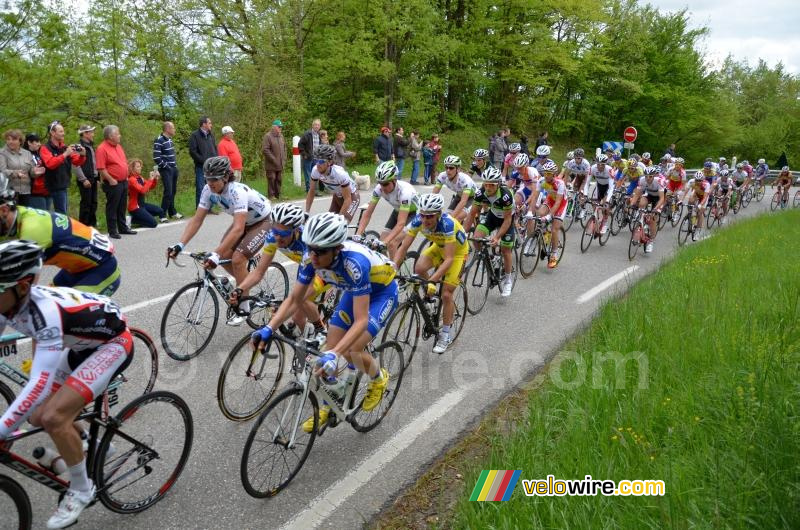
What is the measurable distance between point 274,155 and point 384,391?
10650 mm

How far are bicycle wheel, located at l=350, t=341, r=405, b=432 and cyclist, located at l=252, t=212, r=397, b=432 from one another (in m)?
0.10

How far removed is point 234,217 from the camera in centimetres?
608

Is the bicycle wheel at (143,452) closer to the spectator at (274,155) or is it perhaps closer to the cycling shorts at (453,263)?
the cycling shorts at (453,263)

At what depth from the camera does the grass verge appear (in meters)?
2.98

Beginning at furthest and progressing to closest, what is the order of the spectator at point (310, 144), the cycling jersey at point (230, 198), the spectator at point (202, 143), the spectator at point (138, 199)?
the spectator at point (310, 144), the spectator at point (202, 143), the spectator at point (138, 199), the cycling jersey at point (230, 198)

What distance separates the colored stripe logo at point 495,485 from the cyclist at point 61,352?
2.37 meters

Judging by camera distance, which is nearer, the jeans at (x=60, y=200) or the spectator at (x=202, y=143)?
the jeans at (x=60, y=200)

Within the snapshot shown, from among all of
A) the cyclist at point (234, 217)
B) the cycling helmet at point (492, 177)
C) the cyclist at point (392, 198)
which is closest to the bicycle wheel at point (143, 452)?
the cyclist at point (234, 217)

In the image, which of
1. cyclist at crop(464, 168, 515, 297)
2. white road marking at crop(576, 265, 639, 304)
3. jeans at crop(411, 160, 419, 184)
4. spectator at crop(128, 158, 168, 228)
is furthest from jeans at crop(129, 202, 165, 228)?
jeans at crop(411, 160, 419, 184)

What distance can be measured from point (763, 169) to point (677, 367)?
81.7 ft

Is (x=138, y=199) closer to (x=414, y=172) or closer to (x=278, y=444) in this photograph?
(x=278, y=444)

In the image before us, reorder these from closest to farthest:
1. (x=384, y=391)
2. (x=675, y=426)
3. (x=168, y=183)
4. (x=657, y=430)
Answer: (x=675, y=426)
(x=657, y=430)
(x=384, y=391)
(x=168, y=183)

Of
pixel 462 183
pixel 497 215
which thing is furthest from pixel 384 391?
pixel 462 183

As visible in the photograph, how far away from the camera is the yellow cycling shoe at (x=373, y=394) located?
4410 mm
